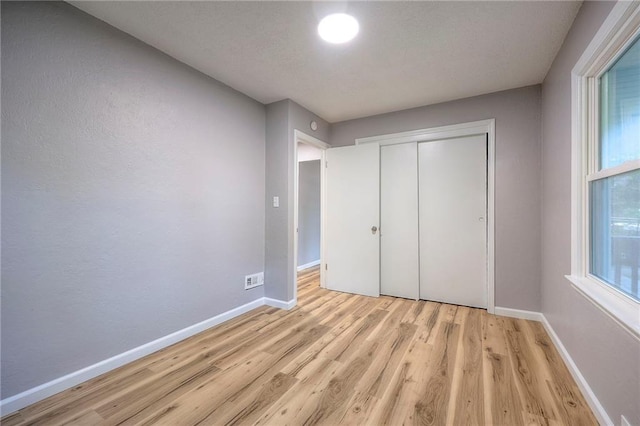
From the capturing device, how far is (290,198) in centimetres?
293

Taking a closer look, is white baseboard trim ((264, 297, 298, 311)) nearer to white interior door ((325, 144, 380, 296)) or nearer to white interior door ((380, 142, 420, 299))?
white interior door ((325, 144, 380, 296))

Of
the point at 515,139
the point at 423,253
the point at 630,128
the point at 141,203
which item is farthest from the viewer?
the point at 423,253

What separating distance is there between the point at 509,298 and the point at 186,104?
375 cm

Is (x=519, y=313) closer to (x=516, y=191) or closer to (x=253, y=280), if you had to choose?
(x=516, y=191)

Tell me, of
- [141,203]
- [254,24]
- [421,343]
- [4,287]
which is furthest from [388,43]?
[4,287]

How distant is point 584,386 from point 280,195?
2.79 meters

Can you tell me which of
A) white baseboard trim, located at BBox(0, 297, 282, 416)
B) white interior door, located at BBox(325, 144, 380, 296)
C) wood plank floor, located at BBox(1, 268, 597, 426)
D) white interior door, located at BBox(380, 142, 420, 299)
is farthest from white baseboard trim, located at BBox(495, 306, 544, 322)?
white baseboard trim, located at BBox(0, 297, 282, 416)

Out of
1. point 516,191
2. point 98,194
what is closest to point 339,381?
point 98,194

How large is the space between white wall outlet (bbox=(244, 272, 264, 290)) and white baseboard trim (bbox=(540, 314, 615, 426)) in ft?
8.95

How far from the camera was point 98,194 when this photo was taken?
1.72m

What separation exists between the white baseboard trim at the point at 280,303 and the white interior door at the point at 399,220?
1.26m

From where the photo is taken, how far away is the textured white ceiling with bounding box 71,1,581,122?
1617 millimetres

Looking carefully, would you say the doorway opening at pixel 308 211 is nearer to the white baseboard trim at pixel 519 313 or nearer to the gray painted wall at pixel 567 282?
the white baseboard trim at pixel 519 313

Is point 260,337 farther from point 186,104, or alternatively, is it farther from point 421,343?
point 186,104
